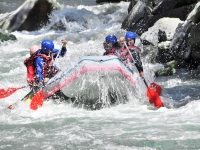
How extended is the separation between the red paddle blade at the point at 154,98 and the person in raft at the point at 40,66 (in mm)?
1561

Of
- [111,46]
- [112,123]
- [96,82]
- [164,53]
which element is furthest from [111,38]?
[164,53]

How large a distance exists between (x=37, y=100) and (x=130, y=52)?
2.09 m

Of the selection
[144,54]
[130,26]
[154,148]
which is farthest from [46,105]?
[130,26]

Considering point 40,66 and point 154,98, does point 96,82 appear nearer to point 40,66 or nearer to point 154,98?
point 154,98

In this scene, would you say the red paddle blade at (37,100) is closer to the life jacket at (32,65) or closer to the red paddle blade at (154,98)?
the life jacket at (32,65)

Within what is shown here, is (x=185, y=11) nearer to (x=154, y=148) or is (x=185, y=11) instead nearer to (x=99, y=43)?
(x=99, y=43)

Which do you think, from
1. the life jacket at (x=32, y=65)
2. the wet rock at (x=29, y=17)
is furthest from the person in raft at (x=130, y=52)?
the wet rock at (x=29, y=17)

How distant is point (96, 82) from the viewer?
7.92 meters

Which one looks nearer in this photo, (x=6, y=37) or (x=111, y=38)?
(x=111, y=38)

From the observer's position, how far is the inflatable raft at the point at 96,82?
7895mm

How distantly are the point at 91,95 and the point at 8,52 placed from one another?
700cm

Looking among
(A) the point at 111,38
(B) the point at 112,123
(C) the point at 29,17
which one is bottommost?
(B) the point at 112,123

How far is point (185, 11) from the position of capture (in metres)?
13.4

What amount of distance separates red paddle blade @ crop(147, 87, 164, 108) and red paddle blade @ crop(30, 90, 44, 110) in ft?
6.30
